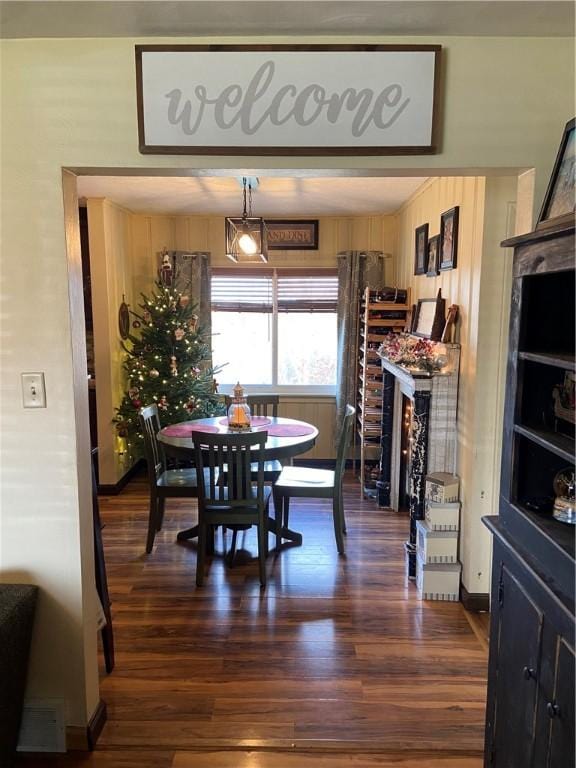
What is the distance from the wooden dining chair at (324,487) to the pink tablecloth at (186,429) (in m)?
0.63

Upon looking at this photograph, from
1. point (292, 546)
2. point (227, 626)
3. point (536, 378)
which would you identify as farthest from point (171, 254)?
point (536, 378)

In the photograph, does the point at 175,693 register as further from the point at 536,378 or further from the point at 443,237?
the point at 443,237

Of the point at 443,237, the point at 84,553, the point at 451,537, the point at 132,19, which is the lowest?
the point at 451,537

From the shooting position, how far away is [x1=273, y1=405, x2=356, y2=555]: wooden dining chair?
11.4 feet

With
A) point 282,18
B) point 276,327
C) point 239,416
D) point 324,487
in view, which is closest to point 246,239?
point 239,416

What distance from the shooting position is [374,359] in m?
4.58

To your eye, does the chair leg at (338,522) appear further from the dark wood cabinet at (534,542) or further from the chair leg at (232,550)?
the dark wood cabinet at (534,542)

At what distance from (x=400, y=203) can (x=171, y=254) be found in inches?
88.6

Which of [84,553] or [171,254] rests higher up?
[171,254]

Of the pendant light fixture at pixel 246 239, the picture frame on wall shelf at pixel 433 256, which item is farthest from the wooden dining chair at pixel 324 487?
the pendant light fixture at pixel 246 239

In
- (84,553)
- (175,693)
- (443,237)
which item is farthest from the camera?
(443,237)

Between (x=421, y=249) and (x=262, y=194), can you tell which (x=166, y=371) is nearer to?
(x=262, y=194)

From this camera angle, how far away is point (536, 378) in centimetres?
147

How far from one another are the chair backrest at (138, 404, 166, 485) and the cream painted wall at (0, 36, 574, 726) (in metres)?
1.61
